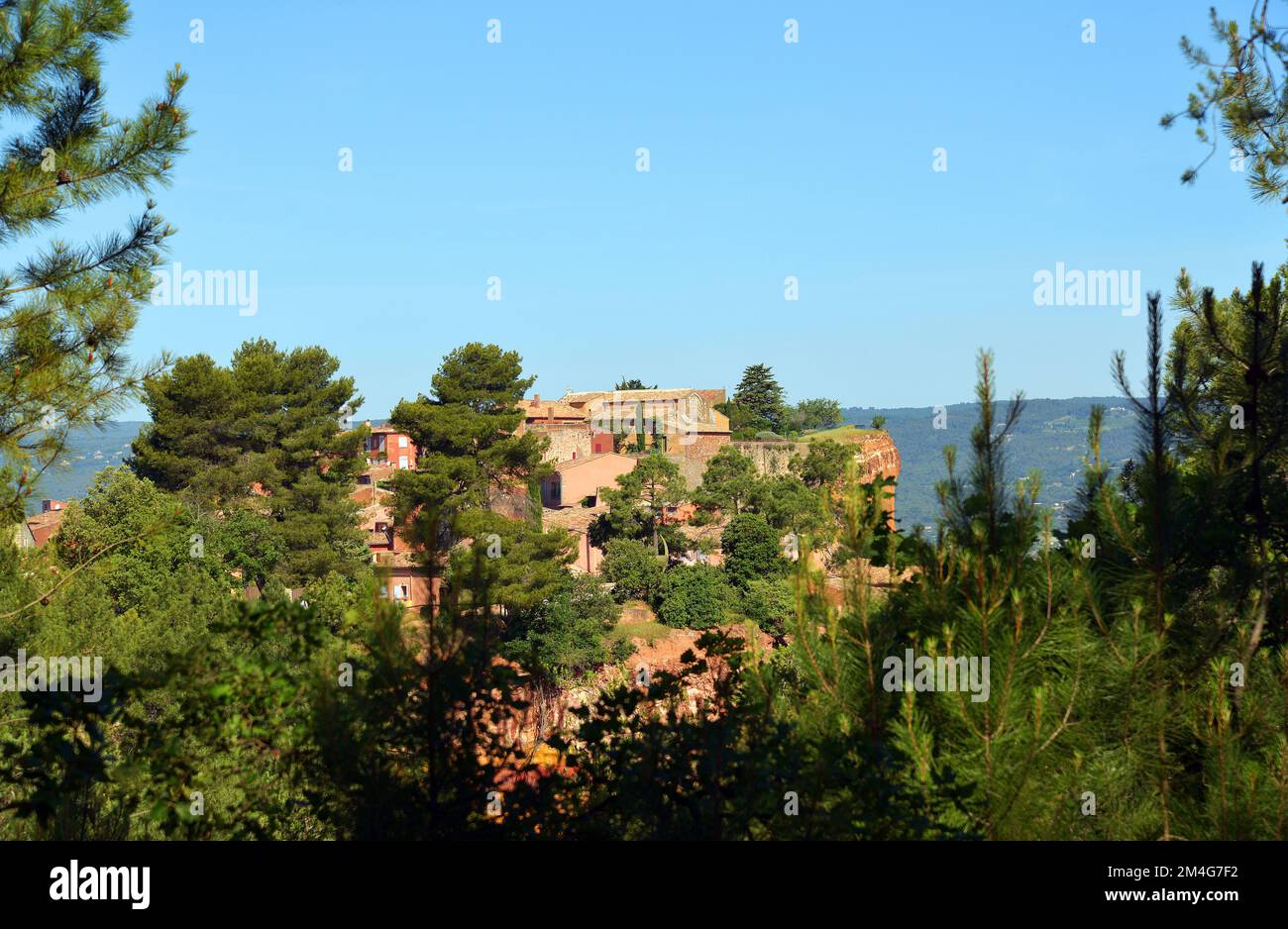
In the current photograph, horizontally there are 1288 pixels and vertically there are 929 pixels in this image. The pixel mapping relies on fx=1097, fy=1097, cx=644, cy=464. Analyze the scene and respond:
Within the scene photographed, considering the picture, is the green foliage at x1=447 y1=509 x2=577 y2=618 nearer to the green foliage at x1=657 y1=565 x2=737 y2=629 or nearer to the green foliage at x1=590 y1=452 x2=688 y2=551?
the green foliage at x1=590 y1=452 x2=688 y2=551

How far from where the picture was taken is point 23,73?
7.90 metres

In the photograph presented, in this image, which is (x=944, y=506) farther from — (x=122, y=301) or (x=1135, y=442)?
(x=122, y=301)

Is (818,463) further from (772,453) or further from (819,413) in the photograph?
(819,413)

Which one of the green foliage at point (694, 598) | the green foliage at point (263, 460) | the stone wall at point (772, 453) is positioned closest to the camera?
the green foliage at point (694, 598)

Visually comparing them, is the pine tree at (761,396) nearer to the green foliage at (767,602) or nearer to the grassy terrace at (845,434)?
the grassy terrace at (845,434)

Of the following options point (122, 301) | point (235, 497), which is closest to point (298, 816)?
point (122, 301)

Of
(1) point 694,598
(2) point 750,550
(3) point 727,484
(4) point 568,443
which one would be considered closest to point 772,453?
(3) point 727,484

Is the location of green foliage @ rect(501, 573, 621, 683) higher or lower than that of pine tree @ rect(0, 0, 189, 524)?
lower

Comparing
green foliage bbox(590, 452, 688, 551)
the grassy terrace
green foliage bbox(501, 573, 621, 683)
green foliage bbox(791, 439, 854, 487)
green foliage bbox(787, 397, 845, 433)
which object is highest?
green foliage bbox(787, 397, 845, 433)

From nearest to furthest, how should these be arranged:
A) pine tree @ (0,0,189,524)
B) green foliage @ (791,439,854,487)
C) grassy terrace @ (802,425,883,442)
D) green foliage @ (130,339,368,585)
A: pine tree @ (0,0,189,524)
green foliage @ (130,339,368,585)
green foliage @ (791,439,854,487)
grassy terrace @ (802,425,883,442)

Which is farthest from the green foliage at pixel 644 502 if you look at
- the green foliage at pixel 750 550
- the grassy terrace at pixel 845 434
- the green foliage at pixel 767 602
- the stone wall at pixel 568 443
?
the stone wall at pixel 568 443

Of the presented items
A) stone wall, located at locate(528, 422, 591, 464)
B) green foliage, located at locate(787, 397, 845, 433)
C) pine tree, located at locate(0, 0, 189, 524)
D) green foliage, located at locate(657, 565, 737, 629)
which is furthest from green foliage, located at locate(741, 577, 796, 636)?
green foliage, located at locate(787, 397, 845, 433)
